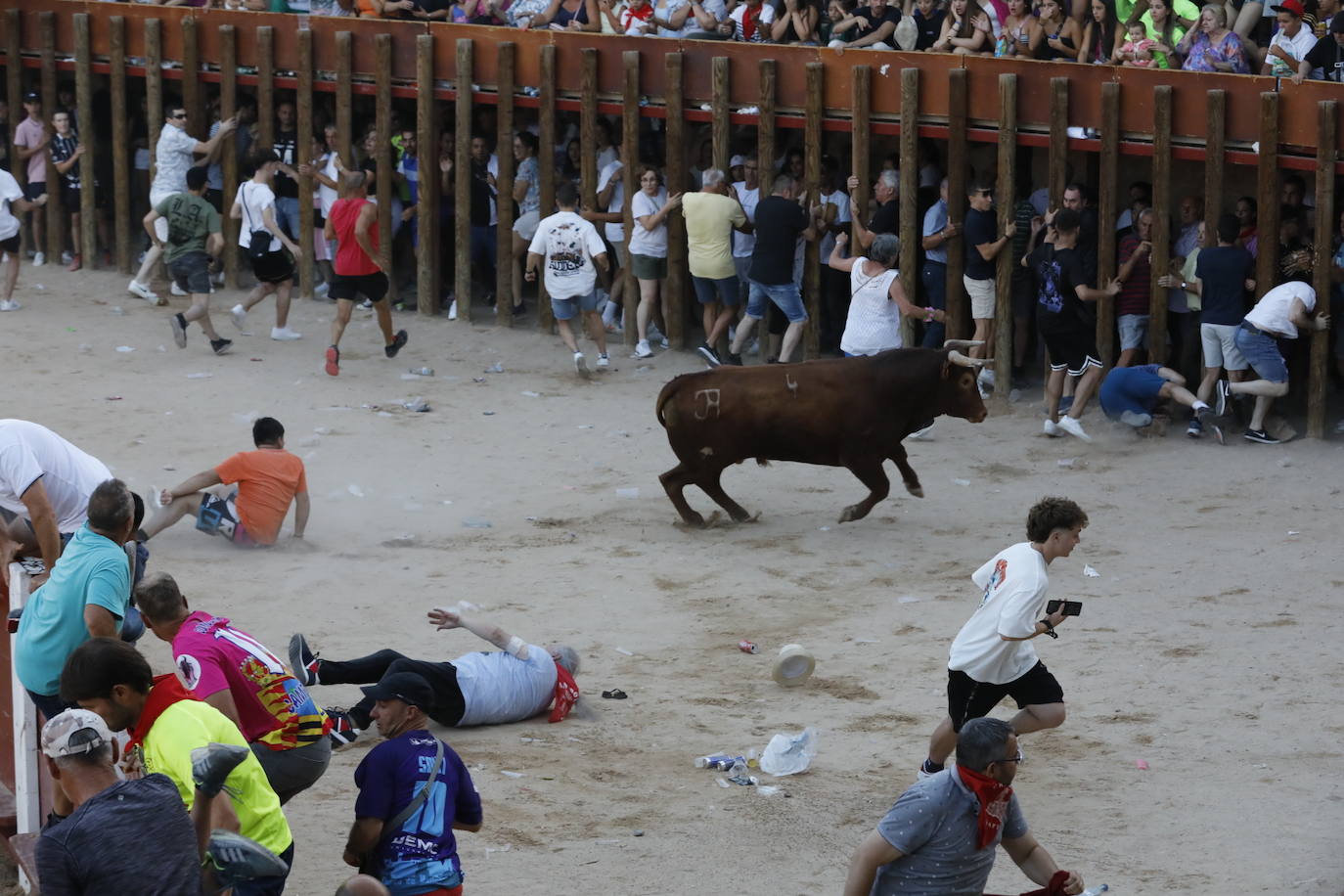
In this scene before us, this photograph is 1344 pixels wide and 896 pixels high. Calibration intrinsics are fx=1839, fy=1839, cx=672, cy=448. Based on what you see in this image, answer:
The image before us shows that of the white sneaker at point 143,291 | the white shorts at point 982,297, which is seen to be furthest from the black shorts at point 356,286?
the white shorts at point 982,297

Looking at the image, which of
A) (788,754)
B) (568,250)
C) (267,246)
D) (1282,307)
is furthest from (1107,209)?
(788,754)

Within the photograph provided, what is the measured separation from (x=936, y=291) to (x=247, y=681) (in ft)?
34.0

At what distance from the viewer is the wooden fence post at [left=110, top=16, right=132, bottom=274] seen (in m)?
21.0

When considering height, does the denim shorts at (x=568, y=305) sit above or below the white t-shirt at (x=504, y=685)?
above

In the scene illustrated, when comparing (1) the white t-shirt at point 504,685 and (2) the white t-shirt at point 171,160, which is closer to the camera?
(1) the white t-shirt at point 504,685

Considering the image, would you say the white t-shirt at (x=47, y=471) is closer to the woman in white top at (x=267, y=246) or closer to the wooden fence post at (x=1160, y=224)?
the woman in white top at (x=267, y=246)

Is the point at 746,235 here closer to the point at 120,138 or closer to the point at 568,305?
the point at 568,305

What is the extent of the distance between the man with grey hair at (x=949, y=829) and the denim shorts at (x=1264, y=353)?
9.13 meters

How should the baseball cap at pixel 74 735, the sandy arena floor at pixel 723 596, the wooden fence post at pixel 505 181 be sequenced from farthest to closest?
the wooden fence post at pixel 505 181, the sandy arena floor at pixel 723 596, the baseball cap at pixel 74 735

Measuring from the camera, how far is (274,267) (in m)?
17.4

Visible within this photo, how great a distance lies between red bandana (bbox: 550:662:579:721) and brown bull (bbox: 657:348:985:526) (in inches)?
144

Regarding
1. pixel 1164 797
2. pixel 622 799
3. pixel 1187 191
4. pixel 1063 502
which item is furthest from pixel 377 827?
pixel 1187 191

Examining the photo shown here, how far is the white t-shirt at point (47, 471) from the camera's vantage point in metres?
8.02

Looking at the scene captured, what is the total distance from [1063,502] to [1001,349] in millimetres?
8322
